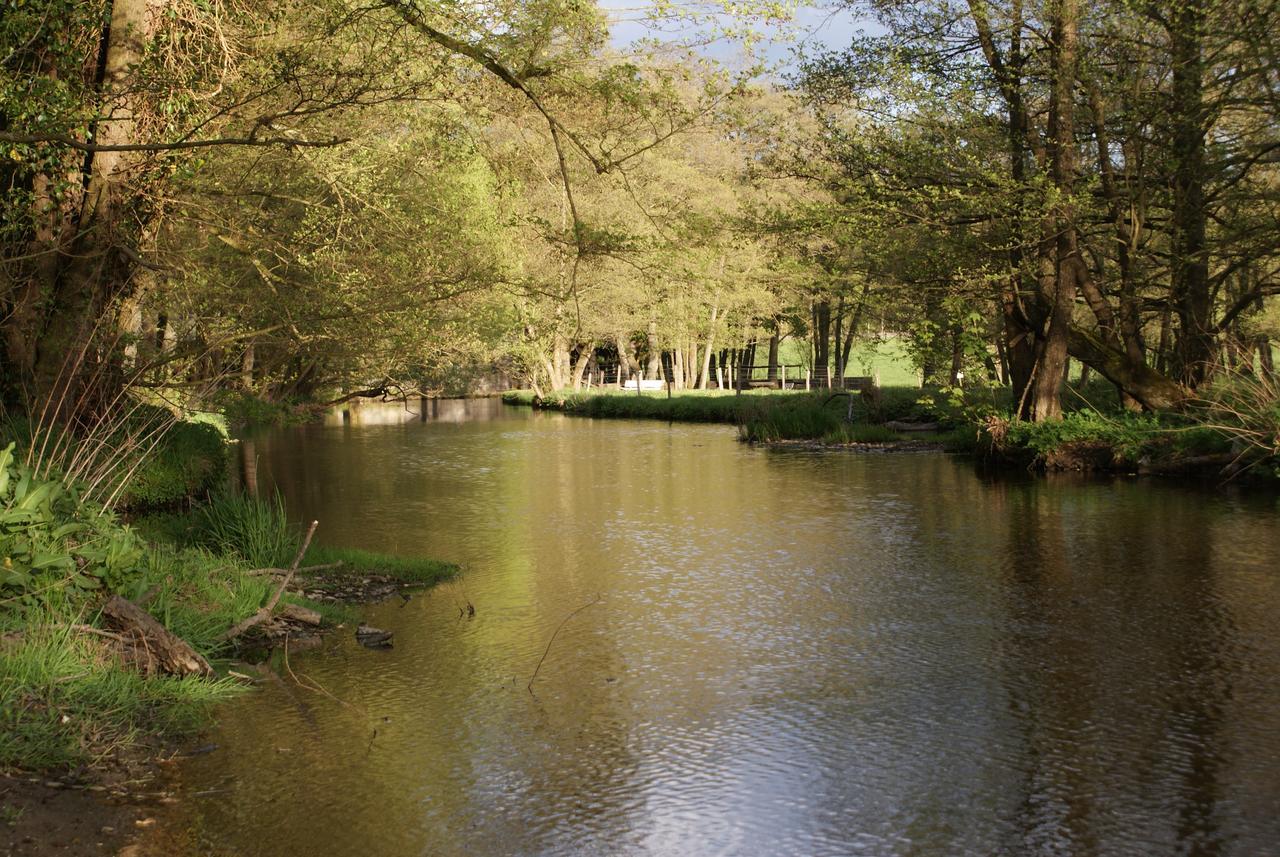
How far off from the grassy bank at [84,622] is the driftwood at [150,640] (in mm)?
86

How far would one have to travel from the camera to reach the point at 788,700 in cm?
820

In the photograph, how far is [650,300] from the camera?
47.9 m

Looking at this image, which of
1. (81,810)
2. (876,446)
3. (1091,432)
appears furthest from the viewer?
(876,446)

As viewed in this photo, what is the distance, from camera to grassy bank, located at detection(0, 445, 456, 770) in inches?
249

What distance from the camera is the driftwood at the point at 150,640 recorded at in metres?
7.56

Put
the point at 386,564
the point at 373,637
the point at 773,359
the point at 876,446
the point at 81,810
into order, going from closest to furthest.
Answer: the point at 81,810 < the point at 373,637 < the point at 386,564 < the point at 876,446 < the point at 773,359

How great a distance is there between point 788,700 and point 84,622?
4523mm

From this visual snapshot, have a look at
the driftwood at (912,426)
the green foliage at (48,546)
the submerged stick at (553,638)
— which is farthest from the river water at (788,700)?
the driftwood at (912,426)

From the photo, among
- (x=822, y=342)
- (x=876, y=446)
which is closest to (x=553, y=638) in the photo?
(x=876, y=446)

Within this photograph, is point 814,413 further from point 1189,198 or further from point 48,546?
point 48,546

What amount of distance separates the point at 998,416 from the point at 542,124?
10.7 m

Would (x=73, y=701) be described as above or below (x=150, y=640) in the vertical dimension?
below

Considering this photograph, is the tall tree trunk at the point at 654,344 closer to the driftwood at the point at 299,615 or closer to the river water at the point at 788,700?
the river water at the point at 788,700

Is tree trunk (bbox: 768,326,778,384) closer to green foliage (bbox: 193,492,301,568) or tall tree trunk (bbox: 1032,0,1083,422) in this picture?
tall tree trunk (bbox: 1032,0,1083,422)
